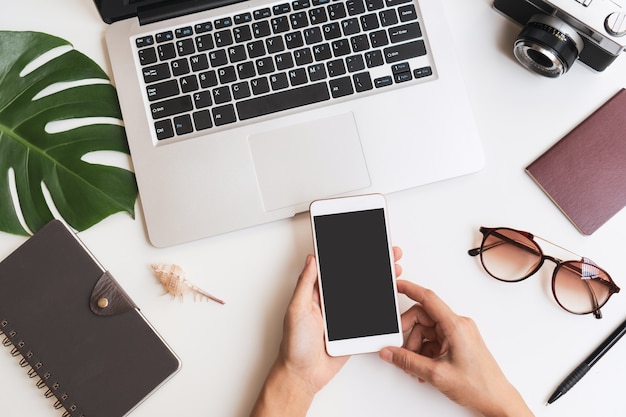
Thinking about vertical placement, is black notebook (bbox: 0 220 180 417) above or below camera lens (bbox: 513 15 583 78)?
below

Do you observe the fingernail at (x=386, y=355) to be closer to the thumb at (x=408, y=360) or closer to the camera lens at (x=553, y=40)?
the thumb at (x=408, y=360)

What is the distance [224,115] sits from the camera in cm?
77

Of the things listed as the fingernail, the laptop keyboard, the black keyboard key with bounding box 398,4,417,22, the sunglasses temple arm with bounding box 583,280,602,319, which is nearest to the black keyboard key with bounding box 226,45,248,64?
A: the laptop keyboard

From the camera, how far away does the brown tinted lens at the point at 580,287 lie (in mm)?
774

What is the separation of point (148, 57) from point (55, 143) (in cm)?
17

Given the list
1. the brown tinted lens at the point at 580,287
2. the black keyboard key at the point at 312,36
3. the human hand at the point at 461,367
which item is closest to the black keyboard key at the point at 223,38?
the black keyboard key at the point at 312,36

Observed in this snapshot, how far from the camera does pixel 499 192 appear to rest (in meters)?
0.81

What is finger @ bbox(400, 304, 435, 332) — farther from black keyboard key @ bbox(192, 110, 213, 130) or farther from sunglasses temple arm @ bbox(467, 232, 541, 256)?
black keyboard key @ bbox(192, 110, 213, 130)

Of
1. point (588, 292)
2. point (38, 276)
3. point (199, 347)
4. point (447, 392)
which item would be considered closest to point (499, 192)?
point (588, 292)

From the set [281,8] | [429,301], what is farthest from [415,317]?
[281,8]

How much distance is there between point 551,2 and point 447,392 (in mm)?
510

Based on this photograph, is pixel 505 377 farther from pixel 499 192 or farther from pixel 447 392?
pixel 499 192

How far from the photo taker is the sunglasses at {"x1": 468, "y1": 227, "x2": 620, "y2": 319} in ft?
2.54

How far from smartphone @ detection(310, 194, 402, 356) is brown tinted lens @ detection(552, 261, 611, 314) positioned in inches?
9.0
